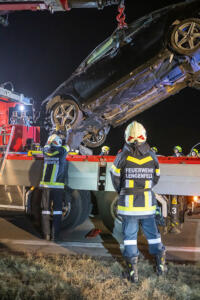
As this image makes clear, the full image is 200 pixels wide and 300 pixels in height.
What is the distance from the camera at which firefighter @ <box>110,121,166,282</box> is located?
122 inches

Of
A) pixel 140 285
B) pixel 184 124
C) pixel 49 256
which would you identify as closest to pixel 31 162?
pixel 49 256

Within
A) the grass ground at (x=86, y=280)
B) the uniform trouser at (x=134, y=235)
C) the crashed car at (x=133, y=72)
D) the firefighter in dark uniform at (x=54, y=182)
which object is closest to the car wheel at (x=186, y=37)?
the crashed car at (x=133, y=72)

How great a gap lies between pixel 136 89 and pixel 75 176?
220 cm

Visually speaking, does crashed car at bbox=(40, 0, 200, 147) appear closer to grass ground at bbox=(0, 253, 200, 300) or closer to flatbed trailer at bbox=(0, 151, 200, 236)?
flatbed trailer at bbox=(0, 151, 200, 236)

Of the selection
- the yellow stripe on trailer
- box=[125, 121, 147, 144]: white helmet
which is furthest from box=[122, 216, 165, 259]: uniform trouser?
box=[125, 121, 147, 144]: white helmet

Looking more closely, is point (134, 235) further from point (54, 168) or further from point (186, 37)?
point (186, 37)

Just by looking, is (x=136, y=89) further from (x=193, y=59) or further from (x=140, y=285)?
(x=140, y=285)

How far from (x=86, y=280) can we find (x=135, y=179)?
1120mm

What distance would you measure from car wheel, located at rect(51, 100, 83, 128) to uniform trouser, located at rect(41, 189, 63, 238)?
81.3 inches

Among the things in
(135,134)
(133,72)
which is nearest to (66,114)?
(133,72)

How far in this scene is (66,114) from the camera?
21.0ft

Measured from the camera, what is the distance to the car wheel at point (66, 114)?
629 centimetres

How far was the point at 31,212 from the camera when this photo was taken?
529 centimetres

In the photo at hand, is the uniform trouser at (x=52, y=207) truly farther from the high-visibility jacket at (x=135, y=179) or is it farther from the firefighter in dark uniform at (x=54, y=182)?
the high-visibility jacket at (x=135, y=179)
